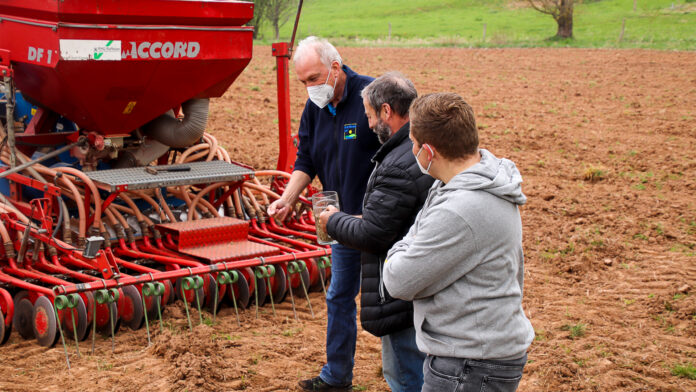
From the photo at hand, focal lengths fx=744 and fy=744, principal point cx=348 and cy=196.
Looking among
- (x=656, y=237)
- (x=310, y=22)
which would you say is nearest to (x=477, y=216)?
(x=656, y=237)

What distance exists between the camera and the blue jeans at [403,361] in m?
3.08

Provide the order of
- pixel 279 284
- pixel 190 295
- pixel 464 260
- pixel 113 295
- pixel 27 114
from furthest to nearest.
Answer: pixel 27 114 < pixel 279 284 < pixel 190 295 < pixel 113 295 < pixel 464 260

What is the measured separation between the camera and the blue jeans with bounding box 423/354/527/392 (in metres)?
2.48

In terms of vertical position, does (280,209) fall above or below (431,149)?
below

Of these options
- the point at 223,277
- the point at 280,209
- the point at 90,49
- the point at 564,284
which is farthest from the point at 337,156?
the point at 564,284

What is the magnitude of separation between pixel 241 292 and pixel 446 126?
3279mm

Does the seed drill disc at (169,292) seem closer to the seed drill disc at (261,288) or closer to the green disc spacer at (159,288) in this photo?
the green disc spacer at (159,288)

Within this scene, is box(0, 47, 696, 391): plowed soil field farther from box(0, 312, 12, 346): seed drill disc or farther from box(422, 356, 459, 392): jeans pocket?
box(422, 356, 459, 392): jeans pocket

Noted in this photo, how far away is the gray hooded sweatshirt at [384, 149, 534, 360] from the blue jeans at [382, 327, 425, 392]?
54 centimetres

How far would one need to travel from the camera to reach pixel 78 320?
186 inches

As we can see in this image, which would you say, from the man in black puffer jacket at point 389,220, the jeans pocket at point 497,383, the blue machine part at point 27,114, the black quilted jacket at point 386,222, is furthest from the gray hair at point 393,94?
the blue machine part at point 27,114

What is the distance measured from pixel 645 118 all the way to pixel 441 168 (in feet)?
37.0

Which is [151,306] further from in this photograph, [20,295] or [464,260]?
[464,260]

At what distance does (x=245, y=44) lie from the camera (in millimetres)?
5859
